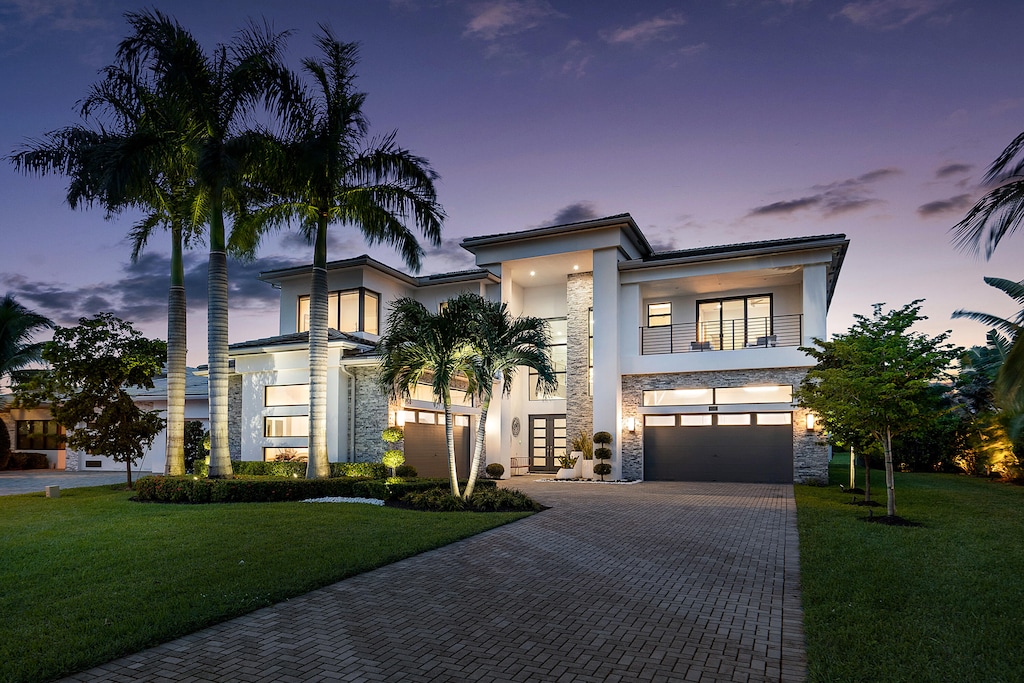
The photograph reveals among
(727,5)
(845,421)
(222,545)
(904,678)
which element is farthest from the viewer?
(845,421)

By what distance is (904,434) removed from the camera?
13.1 m

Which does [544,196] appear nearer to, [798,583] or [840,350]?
[840,350]

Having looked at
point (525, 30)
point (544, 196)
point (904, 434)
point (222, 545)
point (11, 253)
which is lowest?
point (222, 545)

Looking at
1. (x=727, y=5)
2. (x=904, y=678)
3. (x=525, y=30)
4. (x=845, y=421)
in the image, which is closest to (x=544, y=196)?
(x=525, y=30)

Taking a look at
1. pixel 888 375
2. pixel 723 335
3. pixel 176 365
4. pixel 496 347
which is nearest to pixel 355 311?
pixel 176 365

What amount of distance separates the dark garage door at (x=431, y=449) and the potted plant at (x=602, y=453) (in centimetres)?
450

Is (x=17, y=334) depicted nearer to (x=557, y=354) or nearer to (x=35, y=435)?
(x=35, y=435)

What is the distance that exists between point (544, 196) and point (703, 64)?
24.8 ft

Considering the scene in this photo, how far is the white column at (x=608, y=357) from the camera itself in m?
21.8

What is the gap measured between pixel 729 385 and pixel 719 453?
229cm

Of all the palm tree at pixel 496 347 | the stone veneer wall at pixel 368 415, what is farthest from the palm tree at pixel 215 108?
the palm tree at pixel 496 347

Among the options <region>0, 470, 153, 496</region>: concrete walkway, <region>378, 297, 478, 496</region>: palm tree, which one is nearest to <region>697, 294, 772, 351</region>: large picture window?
<region>378, 297, 478, 496</region>: palm tree

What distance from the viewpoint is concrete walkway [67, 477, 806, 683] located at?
15.6ft

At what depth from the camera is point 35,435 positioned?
29.9 m
